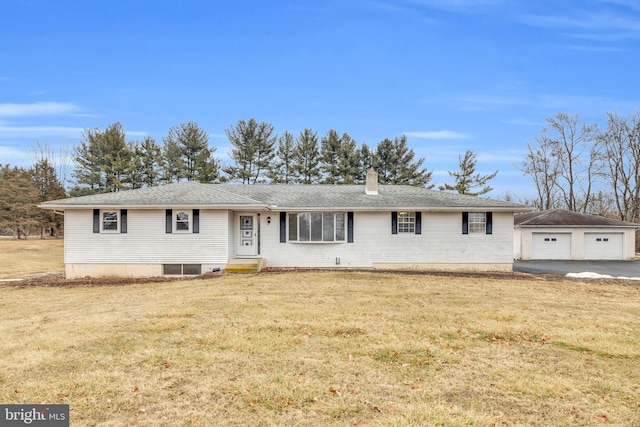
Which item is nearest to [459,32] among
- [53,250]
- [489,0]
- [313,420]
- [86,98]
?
[489,0]

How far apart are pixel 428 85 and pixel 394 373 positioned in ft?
76.8

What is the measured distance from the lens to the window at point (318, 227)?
1692 centimetres

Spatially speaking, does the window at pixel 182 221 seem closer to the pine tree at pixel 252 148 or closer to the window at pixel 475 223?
the window at pixel 475 223

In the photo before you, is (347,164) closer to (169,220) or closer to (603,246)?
(603,246)

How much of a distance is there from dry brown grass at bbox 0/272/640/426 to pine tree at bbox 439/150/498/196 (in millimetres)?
29407

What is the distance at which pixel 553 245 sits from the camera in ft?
78.7

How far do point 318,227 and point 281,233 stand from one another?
1.66 m

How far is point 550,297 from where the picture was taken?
35.7 feet

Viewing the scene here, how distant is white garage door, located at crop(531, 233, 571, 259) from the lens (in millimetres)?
23969

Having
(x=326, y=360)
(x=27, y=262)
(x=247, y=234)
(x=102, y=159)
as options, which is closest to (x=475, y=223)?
(x=247, y=234)

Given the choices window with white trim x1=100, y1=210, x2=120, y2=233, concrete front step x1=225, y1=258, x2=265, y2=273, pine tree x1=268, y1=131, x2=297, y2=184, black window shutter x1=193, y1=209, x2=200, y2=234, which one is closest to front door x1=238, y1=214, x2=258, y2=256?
concrete front step x1=225, y1=258, x2=265, y2=273

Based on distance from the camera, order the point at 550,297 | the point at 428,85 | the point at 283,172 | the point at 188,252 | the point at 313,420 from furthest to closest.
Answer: the point at 283,172 < the point at 428,85 < the point at 188,252 < the point at 550,297 < the point at 313,420

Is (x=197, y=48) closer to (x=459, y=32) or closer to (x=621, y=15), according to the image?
(x=459, y=32)

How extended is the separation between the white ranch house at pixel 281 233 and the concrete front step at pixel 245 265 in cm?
8
